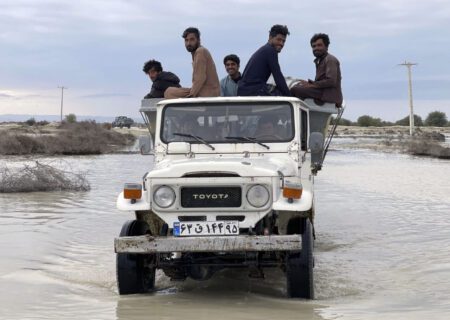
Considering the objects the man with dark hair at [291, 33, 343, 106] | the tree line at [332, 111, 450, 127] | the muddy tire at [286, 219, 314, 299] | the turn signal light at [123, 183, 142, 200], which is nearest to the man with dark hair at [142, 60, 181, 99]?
the man with dark hair at [291, 33, 343, 106]

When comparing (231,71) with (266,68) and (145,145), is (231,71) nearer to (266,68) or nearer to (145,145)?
(266,68)

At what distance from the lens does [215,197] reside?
6.69 m

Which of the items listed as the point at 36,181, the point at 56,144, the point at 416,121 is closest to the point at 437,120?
the point at 416,121

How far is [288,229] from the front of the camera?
281 inches

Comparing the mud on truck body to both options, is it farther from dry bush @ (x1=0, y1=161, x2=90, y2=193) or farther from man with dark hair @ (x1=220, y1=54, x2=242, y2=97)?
dry bush @ (x1=0, y1=161, x2=90, y2=193)

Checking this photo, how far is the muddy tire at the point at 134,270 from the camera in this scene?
271 inches

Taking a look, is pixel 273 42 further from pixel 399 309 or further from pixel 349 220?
pixel 349 220

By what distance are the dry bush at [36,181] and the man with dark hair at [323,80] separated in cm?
993

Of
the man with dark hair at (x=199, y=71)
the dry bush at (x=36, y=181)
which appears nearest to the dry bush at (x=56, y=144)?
the dry bush at (x=36, y=181)

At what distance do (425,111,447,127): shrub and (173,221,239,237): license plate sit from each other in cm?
10802

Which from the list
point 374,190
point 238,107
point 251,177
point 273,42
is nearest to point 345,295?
point 251,177

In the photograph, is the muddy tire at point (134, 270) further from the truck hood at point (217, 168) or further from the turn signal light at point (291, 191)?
the turn signal light at point (291, 191)

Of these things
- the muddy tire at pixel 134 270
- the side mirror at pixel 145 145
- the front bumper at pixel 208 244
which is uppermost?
the side mirror at pixel 145 145

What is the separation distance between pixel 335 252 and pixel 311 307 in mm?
3805
